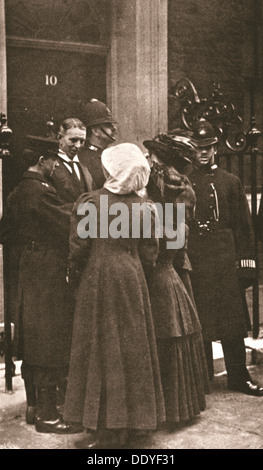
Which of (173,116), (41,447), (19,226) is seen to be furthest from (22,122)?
(41,447)

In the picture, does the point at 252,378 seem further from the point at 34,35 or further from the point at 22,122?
the point at 34,35

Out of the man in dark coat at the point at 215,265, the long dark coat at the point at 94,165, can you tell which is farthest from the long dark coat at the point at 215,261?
the long dark coat at the point at 94,165

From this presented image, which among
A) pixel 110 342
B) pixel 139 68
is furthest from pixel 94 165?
pixel 139 68

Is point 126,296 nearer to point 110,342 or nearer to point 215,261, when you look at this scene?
point 110,342

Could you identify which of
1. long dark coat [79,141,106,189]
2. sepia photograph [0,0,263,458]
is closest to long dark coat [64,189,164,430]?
sepia photograph [0,0,263,458]

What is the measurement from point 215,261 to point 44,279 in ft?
4.99

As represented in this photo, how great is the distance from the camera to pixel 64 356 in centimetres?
486

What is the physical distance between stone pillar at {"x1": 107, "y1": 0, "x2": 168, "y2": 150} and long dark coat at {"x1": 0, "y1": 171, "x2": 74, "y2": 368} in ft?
9.69

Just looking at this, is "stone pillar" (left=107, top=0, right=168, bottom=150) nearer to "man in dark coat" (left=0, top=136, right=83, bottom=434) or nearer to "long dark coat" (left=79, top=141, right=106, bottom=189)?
"long dark coat" (left=79, top=141, right=106, bottom=189)

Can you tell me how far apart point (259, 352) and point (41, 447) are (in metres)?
2.58

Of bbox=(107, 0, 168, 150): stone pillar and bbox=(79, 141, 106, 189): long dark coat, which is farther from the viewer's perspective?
bbox=(107, 0, 168, 150): stone pillar

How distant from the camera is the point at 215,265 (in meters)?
5.76

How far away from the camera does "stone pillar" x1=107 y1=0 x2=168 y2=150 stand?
25.1 feet

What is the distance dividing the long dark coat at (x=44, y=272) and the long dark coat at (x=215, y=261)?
127cm
